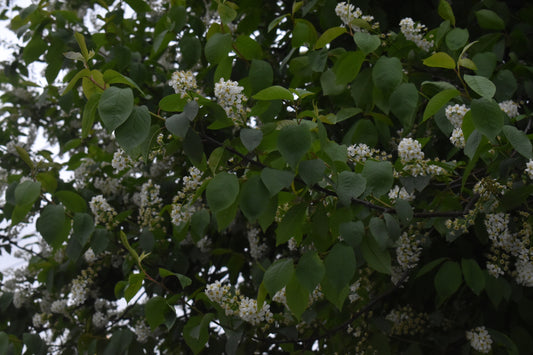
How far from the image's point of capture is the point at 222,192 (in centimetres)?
101

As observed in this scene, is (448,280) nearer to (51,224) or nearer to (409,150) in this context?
(409,150)

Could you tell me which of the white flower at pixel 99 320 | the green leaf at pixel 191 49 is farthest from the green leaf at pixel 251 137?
the white flower at pixel 99 320

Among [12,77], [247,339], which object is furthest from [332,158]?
[12,77]

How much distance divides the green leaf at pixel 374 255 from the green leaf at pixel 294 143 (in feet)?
1.05

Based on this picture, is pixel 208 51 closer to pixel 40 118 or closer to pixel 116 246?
pixel 116 246

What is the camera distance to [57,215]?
1524 millimetres

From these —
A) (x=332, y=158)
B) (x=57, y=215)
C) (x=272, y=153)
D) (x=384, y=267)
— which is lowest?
(x=384, y=267)

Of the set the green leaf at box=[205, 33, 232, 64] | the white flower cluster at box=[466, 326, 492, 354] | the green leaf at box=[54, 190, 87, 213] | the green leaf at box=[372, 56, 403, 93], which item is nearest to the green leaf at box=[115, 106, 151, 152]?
the green leaf at box=[205, 33, 232, 64]

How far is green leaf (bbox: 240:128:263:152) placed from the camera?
1.01 m

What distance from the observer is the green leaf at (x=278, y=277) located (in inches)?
43.7

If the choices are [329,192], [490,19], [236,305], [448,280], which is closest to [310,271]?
[329,192]

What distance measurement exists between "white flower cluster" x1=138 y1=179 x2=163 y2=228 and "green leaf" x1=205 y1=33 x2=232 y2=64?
28.3 inches

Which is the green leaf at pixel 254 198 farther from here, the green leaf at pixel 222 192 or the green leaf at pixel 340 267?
the green leaf at pixel 340 267

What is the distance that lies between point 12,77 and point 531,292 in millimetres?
2219
